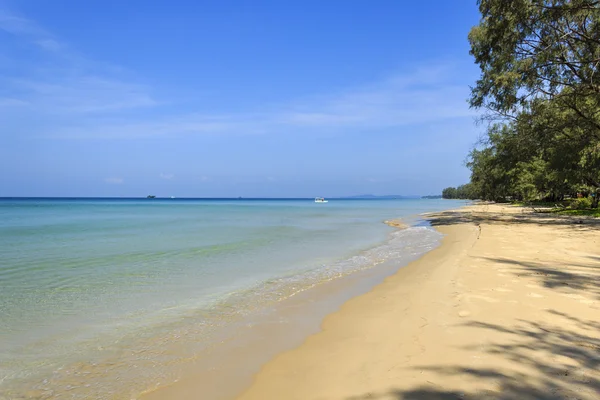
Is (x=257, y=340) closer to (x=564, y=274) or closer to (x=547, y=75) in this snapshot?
(x=564, y=274)

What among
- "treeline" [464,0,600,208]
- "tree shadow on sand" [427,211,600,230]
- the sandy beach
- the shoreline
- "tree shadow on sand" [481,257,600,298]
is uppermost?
"treeline" [464,0,600,208]

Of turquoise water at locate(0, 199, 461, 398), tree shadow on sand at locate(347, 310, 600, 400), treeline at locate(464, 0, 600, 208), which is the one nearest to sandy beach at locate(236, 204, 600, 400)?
tree shadow on sand at locate(347, 310, 600, 400)

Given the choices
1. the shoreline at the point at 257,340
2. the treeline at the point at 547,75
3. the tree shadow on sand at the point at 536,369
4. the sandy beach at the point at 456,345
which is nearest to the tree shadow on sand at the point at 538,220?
the treeline at the point at 547,75

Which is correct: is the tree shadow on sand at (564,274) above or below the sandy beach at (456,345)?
above

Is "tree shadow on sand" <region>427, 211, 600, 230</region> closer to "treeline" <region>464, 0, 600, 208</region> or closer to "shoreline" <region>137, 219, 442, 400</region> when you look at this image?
"treeline" <region>464, 0, 600, 208</region>

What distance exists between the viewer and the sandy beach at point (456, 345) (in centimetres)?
320

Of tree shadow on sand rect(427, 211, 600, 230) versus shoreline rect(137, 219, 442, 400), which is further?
tree shadow on sand rect(427, 211, 600, 230)

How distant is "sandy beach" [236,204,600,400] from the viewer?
3199mm

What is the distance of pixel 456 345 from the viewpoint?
4078mm

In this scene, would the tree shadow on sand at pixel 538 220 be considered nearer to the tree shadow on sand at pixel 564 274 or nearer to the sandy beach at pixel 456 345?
the tree shadow on sand at pixel 564 274

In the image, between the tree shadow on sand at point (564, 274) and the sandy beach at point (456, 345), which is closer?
the sandy beach at point (456, 345)

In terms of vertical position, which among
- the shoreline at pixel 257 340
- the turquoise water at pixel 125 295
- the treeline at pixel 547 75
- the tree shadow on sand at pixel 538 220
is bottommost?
the turquoise water at pixel 125 295

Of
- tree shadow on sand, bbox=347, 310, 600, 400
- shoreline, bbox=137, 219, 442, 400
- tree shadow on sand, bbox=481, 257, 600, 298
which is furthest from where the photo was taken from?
tree shadow on sand, bbox=481, 257, 600, 298

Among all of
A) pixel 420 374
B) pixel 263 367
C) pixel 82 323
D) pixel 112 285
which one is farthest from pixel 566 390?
pixel 112 285
